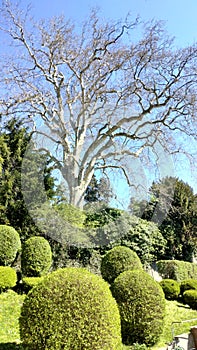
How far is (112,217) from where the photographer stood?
1428 cm

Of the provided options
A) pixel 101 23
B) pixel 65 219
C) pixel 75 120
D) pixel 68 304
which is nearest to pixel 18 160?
pixel 65 219

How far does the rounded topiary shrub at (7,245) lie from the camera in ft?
29.0

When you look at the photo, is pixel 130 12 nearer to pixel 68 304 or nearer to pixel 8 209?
→ pixel 8 209

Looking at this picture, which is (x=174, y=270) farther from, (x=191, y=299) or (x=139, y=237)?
(x=191, y=299)

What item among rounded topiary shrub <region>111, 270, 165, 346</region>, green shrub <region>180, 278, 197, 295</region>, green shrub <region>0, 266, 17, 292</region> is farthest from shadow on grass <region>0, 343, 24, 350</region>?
green shrub <region>180, 278, 197, 295</region>

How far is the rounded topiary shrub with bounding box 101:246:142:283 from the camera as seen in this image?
899 centimetres

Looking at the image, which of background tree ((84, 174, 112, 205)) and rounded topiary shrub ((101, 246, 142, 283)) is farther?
background tree ((84, 174, 112, 205))

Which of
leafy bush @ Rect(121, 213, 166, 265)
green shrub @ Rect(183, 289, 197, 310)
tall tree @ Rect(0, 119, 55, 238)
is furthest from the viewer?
leafy bush @ Rect(121, 213, 166, 265)

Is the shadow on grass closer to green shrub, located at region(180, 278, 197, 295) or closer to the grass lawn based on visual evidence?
the grass lawn

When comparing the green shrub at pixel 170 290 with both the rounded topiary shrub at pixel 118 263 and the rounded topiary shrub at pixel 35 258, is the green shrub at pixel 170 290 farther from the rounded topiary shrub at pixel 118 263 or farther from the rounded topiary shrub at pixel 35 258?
the rounded topiary shrub at pixel 35 258

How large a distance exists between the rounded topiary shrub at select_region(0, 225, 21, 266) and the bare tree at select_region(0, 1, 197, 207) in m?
5.66

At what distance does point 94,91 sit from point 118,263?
9025mm

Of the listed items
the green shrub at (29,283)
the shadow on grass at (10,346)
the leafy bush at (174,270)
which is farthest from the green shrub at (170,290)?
the shadow on grass at (10,346)

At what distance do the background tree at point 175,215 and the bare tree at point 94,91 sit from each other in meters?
2.69
